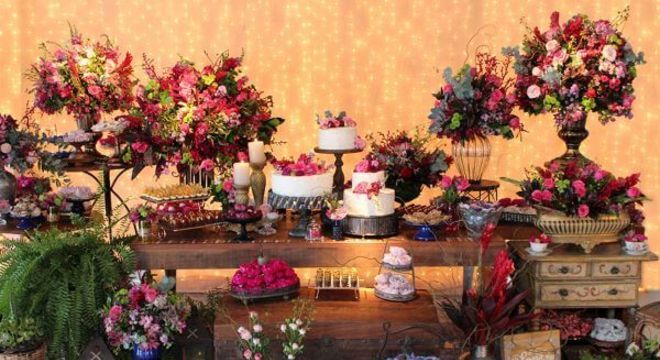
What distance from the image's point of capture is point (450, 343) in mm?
3277

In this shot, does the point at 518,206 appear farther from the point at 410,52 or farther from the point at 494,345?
the point at 410,52

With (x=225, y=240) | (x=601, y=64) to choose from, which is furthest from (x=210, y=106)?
(x=601, y=64)

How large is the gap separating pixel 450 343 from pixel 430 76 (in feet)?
11.4

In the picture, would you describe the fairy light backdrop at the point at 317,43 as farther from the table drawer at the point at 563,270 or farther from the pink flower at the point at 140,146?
the table drawer at the point at 563,270

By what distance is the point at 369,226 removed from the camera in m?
3.70

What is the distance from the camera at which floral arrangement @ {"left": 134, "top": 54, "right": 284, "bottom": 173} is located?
4117 mm

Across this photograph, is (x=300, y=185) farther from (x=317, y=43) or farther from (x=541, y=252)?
(x=317, y=43)

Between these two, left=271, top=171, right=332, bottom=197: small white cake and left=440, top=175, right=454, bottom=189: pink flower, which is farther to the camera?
left=440, top=175, right=454, bottom=189: pink flower

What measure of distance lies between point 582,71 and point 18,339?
3.14m

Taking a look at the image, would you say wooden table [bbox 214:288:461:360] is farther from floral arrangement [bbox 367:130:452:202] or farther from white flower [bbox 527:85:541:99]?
white flower [bbox 527:85:541:99]

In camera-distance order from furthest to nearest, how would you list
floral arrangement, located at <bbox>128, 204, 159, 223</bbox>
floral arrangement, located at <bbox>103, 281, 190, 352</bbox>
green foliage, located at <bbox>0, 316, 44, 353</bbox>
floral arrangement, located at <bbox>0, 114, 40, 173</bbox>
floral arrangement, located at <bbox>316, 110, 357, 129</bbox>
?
1. floral arrangement, located at <bbox>0, 114, 40, 173</bbox>
2. floral arrangement, located at <bbox>316, 110, 357, 129</bbox>
3. floral arrangement, located at <bbox>128, 204, 159, 223</bbox>
4. floral arrangement, located at <bbox>103, 281, 190, 352</bbox>
5. green foliage, located at <bbox>0, 316, 44, 353</bbox>

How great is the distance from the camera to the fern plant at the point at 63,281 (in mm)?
3430

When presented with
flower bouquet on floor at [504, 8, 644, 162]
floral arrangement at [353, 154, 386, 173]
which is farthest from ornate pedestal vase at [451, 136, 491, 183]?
floral arrangement at [353, 154, 386, 173]

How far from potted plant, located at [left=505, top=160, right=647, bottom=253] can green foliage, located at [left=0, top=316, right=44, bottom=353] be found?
8.29 ft
